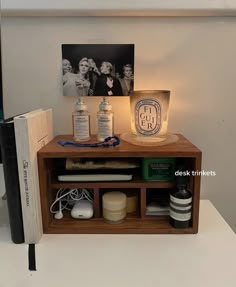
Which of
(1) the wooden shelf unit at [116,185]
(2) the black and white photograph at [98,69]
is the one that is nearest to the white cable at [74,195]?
(1) the wooden shelf unit at [116,185]

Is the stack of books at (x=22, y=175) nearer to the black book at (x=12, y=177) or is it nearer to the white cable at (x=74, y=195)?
the black book at (x=12, y=177)

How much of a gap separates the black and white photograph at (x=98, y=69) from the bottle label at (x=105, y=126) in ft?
0.41

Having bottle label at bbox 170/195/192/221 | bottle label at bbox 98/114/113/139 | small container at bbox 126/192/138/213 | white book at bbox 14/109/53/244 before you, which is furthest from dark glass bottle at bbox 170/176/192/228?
white book at bbox 14/109/53/244

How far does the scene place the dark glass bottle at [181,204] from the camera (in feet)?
Result: 1.96

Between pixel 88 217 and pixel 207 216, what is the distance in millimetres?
322

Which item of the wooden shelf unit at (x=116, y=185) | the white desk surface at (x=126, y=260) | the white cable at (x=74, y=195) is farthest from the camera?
the white cable at (x=74, y=195)

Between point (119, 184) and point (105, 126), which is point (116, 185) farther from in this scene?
point (105, 126)

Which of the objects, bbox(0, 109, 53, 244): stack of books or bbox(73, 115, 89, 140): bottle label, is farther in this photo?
bbox(73, 115, 89, 140): bottle label

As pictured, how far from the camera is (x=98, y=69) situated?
2.46 ft

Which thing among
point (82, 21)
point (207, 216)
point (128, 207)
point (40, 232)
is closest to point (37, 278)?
point (40, 232)

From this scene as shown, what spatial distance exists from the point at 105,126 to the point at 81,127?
0.06 metres

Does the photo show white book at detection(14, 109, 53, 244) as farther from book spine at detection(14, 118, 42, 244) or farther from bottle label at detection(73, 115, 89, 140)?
bottle label at detection(73, 115, 89, 140)

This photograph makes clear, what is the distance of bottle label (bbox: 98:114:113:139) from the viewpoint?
2.18 ft

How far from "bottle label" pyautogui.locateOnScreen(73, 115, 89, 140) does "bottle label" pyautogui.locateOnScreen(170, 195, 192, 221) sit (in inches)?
10.9
